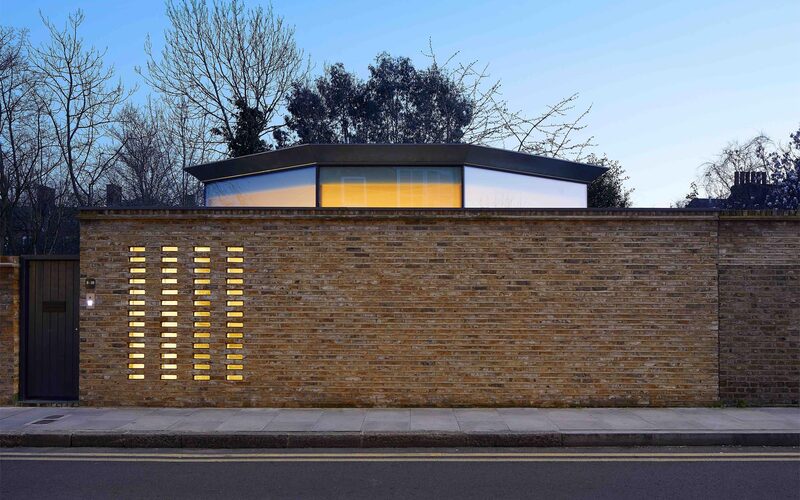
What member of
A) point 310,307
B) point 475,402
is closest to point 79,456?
point 310,307

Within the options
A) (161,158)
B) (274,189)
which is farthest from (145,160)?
(274,189)

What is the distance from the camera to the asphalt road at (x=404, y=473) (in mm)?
6199

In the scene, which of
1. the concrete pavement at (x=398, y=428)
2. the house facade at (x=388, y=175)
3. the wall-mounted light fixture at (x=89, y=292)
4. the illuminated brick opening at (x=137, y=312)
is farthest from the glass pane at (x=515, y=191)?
the wall-mounted light fixture at (x=89, y=292)

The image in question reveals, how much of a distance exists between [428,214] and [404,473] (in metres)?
4.40

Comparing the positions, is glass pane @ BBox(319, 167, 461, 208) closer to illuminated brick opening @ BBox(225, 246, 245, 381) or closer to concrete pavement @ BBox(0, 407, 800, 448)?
illuminated brick opening @ BBox(225, 246, 245, 381)

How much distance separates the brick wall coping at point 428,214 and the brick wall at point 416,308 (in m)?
0.03

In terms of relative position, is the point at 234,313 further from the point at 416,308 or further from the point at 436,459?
the point at 436,459

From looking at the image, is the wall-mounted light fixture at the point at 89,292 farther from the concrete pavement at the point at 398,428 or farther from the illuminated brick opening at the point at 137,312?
the concrete pavement at the point at 398,428

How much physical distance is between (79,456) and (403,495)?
4.36m

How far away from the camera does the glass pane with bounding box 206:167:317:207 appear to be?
1218cm

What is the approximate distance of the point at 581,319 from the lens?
9.97 meters

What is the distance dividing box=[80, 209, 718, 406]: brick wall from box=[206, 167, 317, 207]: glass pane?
2.25 m

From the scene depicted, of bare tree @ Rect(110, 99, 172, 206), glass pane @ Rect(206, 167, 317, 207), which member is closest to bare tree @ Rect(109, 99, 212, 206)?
bare tree @ Rect(110, 99, 172, 206)

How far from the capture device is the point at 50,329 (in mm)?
10359
